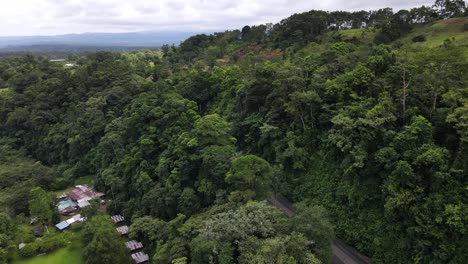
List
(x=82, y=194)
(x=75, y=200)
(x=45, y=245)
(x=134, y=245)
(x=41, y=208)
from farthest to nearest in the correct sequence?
(x=82, y=194), (x=75, y=200), (x=41, y=208), (x=134, y=245), (x=45, y=245)

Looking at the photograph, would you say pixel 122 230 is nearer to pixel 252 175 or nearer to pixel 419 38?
pixel 252 175

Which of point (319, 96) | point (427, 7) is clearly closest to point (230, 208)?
point (319, 96)

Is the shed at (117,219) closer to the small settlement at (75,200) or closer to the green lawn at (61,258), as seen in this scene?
the small settlement at (75,200)

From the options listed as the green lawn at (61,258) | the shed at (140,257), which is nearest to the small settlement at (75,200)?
the green lawn at (61,258)

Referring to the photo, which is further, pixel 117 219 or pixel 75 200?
pixel 75 200

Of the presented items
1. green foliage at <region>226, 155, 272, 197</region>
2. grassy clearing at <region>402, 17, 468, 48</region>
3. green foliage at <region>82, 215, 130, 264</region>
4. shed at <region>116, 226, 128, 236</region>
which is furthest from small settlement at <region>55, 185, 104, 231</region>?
grassy clearing at <region>402, 17, 468, 48</region>

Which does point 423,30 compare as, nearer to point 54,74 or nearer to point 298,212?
point 298,212

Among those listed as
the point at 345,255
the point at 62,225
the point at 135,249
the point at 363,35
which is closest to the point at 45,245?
the point at 62,225
